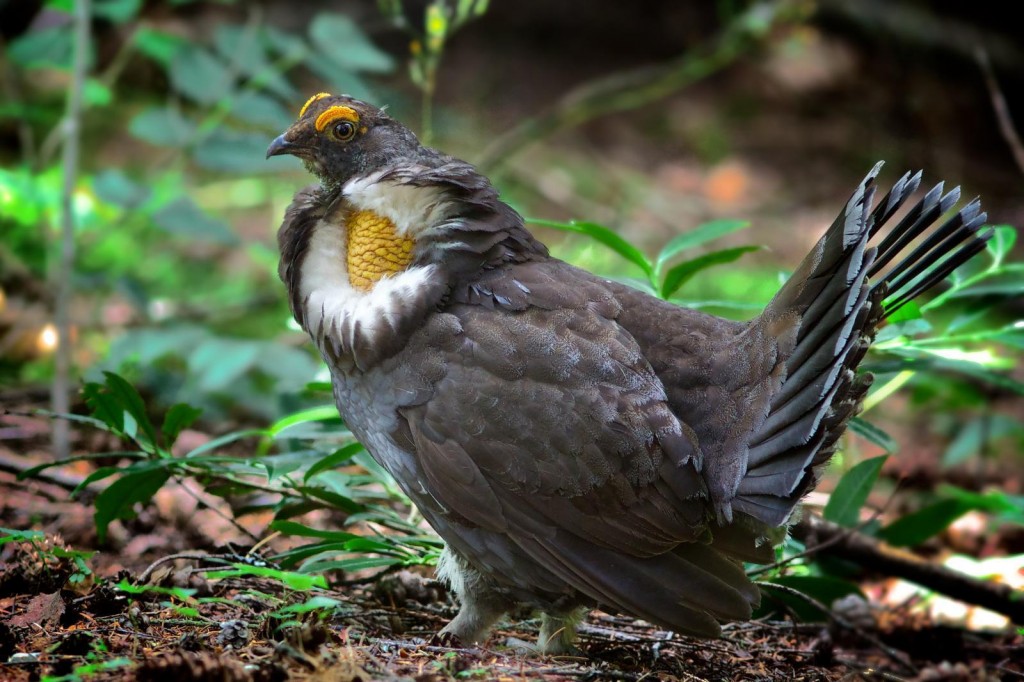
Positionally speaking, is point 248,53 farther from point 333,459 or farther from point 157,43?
point 333,459

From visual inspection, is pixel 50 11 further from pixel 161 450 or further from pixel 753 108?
pixel 753 108

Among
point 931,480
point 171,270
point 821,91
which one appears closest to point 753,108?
point 821,91

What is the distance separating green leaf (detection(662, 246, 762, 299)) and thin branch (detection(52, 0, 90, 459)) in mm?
2977

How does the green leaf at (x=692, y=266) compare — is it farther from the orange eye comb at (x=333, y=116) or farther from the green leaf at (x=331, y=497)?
the green leaf at (x=331, y=497)

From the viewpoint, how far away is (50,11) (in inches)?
270

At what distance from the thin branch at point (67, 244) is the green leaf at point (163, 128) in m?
0.59

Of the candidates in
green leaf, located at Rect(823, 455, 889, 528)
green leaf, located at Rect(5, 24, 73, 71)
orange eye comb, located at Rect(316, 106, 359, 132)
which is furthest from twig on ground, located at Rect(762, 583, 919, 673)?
green leaf, located at Rect(5, 24, 73, 71)

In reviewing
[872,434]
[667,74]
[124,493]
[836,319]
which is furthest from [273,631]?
[667,74]

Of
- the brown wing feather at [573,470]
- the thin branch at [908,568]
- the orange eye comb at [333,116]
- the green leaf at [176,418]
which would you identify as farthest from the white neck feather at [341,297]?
the thin branch at [908,568]

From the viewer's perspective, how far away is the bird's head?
12.2 feet

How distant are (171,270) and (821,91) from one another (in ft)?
26.3

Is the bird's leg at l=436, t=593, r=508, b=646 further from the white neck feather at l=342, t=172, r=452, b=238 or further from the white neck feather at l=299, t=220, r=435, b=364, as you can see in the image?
the white neck feather at l=342, t=172, r=452, b=238

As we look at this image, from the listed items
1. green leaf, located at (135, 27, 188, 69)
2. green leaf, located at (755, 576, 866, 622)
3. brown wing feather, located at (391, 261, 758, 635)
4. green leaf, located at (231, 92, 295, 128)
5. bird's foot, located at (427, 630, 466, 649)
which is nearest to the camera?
brown wing feather, located at (391, 261, 758, 635)

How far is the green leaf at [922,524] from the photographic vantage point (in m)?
4.17
